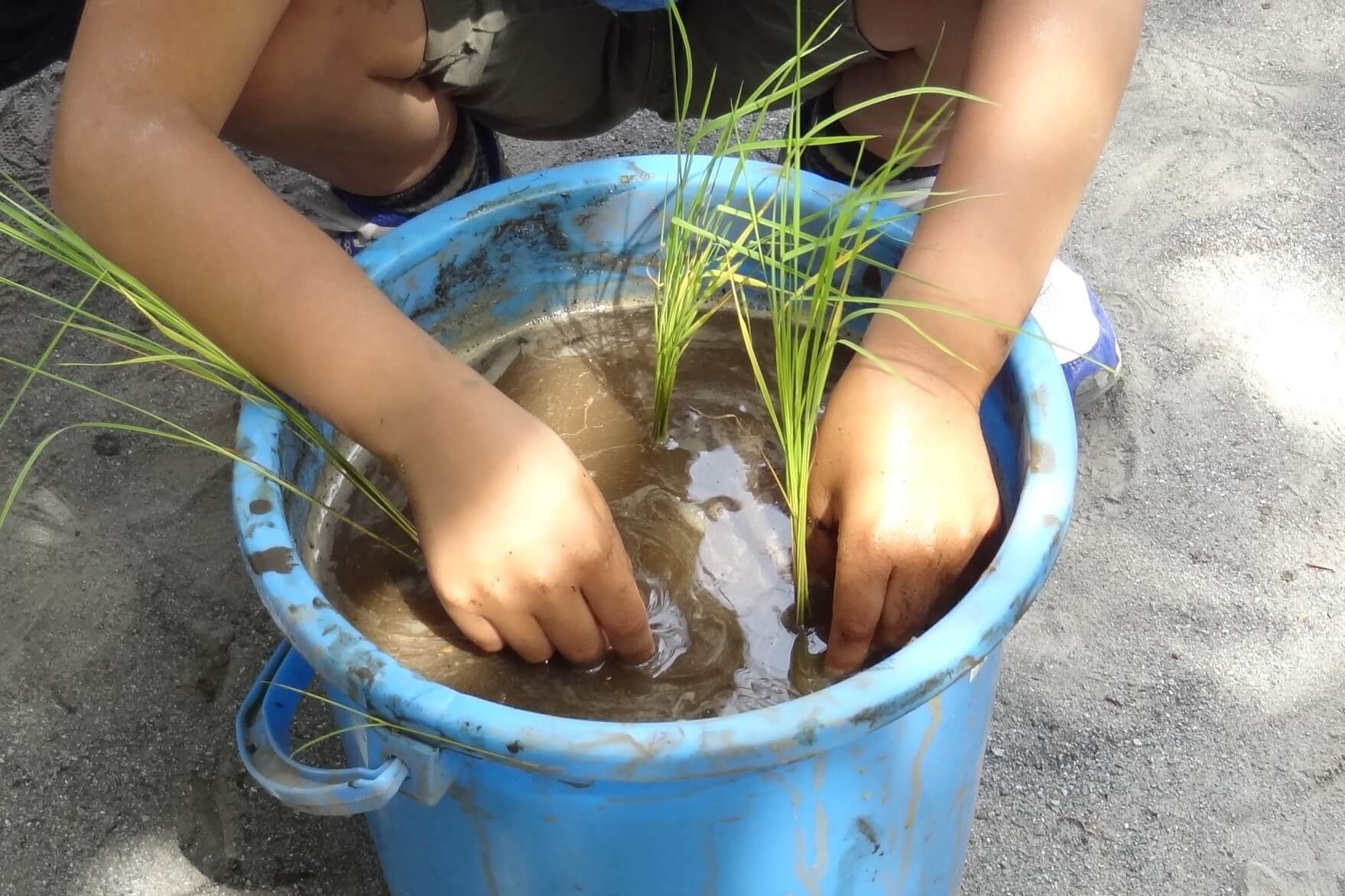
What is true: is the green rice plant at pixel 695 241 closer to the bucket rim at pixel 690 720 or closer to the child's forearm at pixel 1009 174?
the child's forearm at pixel 1009 174

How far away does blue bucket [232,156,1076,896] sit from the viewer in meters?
0.64

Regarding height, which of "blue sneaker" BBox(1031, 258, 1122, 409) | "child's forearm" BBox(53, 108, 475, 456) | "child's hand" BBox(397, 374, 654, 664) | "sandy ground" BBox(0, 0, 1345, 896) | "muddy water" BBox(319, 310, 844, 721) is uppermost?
"child's forearm" BBox(53, 108, 475, 456)

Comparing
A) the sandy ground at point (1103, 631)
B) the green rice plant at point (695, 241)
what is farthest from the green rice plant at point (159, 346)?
the sandy ground at point (1103, 631)

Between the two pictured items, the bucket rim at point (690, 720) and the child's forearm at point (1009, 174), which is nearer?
the bucket rim at point (690, 720)

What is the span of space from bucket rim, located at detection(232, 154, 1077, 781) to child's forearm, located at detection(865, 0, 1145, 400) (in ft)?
0.24

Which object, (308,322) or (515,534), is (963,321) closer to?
(515,534)

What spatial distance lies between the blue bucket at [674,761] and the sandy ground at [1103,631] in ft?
0.77

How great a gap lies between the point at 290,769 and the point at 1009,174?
65cm

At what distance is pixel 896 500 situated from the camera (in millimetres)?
764

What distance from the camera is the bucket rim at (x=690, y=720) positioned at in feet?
2.07

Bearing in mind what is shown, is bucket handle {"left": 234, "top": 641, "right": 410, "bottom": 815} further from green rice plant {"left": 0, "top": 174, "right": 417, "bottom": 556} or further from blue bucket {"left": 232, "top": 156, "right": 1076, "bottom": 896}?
green rice plant {"left": 0, "top": 174, "right": 417, "bottom": 556}

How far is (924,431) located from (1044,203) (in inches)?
8.8

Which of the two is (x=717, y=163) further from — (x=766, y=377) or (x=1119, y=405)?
(x=1119, y=405)

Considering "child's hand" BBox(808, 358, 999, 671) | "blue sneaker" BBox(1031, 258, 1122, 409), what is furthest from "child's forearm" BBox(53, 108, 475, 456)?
"blue sneaker" BBox(1031, 258, 1122, 409)
